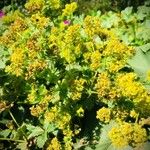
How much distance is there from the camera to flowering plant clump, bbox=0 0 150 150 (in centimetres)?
243

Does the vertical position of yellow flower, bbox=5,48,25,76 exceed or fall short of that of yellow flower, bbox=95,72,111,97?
it exceeds it

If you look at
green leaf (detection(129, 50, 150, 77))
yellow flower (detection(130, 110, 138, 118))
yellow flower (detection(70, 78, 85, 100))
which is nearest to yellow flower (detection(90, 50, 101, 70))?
yellow flower (detection(70, 78, 85, 100))

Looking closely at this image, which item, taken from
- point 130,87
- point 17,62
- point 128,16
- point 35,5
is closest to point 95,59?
point 130,87

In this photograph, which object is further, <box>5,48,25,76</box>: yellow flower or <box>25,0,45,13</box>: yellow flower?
<box>25,0,45,13</box>: yellow flower

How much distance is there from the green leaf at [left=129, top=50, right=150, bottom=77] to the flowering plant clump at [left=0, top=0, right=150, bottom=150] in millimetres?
71

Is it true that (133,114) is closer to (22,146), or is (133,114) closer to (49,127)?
(49,127)

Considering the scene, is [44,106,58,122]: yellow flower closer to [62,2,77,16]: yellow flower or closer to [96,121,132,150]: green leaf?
[96,121,132,150]: green leaf

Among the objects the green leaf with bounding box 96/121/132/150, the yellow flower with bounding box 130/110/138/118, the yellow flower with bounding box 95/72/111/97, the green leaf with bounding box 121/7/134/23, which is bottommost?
the green leaf with bounding box 96/121/132/150

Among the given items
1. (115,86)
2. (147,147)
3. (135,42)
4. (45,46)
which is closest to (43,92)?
(45,46)

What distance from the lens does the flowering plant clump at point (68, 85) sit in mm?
2430

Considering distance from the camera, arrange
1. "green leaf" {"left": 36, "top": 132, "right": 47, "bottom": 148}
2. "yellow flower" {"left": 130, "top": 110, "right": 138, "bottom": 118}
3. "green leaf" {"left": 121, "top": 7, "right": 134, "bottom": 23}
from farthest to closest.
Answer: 1. "green leaf" {"left": 121, "top": 7, "right": 134, "bottom": 23}
2. "green leaf" {"left": 36, "top": 132, "right": 47, "bottom": 148}
3. "yellow flower" {"left": 130, "top": 110, "right": 138, "bottom": 118}

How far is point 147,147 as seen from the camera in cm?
256

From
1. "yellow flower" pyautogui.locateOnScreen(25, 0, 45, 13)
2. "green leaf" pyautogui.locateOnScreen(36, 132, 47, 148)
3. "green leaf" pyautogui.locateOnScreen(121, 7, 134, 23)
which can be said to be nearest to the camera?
"green leaf" pyautogui.locateOnScreen(36, 132, 47, 148)

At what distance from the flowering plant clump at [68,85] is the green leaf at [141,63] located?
7 centimetres
